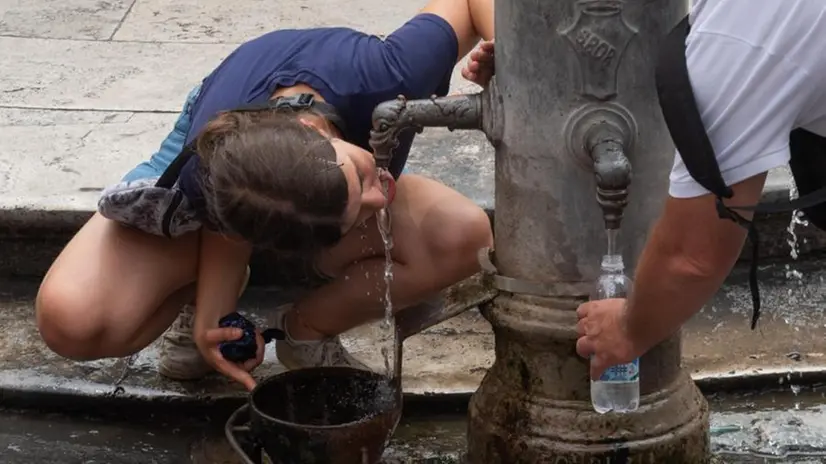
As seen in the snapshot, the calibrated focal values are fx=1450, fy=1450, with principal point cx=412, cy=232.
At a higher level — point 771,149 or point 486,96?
point 771,149

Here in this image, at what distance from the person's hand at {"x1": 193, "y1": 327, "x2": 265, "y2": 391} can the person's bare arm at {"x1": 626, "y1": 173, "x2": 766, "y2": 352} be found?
1.09 meters

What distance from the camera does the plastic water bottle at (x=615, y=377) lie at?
8.88ft

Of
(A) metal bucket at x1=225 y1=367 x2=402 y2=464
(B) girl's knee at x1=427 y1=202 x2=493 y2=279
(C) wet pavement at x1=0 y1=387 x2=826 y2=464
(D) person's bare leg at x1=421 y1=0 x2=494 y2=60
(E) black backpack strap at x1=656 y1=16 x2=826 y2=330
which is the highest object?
(E) black backpack strap at x1=656 y1=16 x2=826 y2=330

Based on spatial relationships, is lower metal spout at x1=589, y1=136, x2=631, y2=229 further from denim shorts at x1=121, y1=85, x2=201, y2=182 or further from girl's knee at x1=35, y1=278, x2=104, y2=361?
girl's knee at x1=35, y1=278, x2=104, y2=361

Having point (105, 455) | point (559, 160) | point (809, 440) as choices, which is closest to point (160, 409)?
point (105, 455)

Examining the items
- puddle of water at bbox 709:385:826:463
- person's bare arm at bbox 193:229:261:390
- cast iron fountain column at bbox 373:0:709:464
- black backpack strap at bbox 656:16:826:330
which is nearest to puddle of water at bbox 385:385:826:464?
puddle of water at bbox 709:385:826:463

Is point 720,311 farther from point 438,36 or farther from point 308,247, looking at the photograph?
point 308,247

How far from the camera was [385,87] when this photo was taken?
3.10m

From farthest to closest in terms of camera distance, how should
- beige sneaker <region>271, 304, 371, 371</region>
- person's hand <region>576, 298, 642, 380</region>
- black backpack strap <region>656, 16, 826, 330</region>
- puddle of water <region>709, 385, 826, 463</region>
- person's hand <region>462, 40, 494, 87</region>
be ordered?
beige sneaker <region>271, 304, 371, 371</region> → puddle of water <region>709, 385, 826, 463</region> → person's hand <region>462, 40, 494, 87</region> → person's hand <region>576, 298, 642, 380</region> → black backpack strap <region>656, 16, 826, 330</region>

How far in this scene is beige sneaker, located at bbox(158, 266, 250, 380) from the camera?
3.48 m

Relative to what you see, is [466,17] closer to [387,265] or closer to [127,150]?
[387,265]

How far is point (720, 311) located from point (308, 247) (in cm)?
140

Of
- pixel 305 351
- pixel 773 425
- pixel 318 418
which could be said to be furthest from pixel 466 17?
pixel 773 425

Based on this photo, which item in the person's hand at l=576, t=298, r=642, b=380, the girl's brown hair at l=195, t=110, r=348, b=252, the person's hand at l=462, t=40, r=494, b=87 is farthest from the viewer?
the person's hand at l=462, t=40, r=494, b=87
